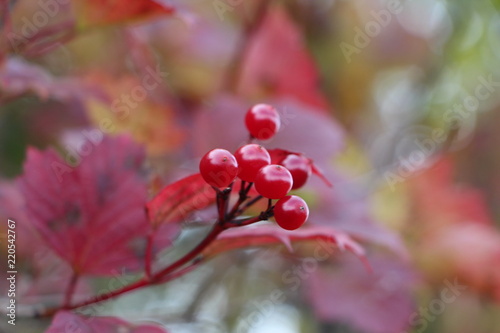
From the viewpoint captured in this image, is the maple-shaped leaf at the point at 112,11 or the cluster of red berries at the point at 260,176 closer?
the cluster of red berries at the point at 260,176

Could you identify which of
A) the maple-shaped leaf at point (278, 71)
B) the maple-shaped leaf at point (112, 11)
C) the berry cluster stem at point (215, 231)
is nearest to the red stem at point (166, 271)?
the berry cluster stem at point (215, 231)

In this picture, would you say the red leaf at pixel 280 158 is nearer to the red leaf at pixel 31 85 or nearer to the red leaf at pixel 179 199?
the red leaf at pixel 179 199

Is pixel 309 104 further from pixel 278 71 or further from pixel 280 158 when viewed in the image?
pixel 280 158

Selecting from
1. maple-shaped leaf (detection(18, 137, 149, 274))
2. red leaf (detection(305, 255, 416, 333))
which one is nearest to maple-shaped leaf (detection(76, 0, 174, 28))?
maple-shaped leaf (detection(18, 137, 149, 274))

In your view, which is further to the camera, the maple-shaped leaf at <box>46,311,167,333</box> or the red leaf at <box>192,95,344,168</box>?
the red leaf at <box>192,95,344,168</box>

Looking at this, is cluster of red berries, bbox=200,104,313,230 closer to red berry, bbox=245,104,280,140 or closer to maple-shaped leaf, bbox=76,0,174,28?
red berry, bbox=245,104,280,140

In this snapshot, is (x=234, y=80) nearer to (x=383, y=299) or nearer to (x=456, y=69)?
(x=383, y=299)

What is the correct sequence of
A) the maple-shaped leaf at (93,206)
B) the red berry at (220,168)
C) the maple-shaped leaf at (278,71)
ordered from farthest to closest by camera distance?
the maple-shaped leaf at (278,71) → the maple-shaped leaf at (93,206) → the red berry at (220,168)

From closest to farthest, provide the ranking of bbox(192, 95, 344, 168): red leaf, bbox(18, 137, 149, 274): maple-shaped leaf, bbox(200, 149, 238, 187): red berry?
bbox(200, 149, 238, 187): red berry, bbox(18, 137, 149, 274): maple-shaped leaf, bbox(192, 95, 344, 168): red leaf
